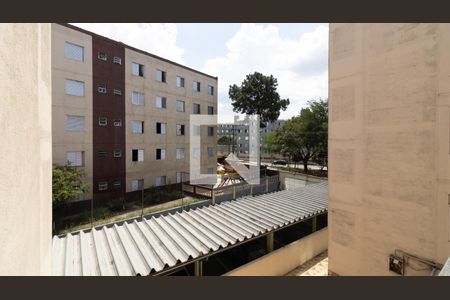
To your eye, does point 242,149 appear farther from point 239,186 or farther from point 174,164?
point 239,186

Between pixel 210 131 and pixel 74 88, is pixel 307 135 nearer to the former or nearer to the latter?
pixel 210 131

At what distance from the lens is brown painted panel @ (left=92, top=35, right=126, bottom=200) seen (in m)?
17.0

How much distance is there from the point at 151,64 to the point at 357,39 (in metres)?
17.9

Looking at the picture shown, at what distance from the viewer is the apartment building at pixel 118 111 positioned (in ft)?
50.7

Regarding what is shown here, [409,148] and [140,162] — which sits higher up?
[409,148]

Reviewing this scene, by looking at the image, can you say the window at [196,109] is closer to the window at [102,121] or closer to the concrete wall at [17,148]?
the window at [102,121]

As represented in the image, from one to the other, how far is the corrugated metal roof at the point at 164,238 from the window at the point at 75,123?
36.1 ft

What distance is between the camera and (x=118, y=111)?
18.3 m

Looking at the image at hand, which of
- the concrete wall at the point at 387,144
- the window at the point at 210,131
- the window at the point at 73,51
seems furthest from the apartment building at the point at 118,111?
the concrete wall at the point at 387,144

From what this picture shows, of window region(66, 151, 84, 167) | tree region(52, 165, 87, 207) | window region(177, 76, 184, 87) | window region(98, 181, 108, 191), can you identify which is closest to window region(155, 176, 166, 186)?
window region(98, 181, 108, 191)

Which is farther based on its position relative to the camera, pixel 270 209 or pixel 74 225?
pixel 74 225

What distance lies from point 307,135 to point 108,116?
19785mm

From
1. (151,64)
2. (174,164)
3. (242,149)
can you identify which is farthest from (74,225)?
(242,149)

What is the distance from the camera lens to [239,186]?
55.1 feet
